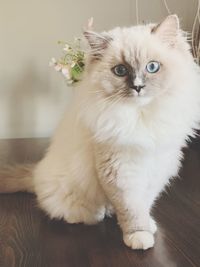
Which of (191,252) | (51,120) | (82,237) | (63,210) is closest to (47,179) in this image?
(63,210)

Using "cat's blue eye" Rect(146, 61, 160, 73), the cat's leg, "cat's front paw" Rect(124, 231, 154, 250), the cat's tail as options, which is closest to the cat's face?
"cat's blue eye" Rect(146, 61, 160, 73)

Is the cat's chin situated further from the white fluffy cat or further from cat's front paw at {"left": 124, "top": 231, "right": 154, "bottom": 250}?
cat's front paw at {"left": 124, "top": 231, "right": 154, "bottom": 250}

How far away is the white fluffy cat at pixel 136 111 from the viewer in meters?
0.94

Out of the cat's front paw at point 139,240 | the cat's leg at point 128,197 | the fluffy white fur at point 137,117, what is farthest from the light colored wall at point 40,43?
the cat's front paw at point 139,240

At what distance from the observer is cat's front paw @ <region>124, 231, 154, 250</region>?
37.8 inches

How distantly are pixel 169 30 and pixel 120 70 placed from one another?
169 millimetres

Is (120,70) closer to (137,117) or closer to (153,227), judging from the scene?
(137,117)

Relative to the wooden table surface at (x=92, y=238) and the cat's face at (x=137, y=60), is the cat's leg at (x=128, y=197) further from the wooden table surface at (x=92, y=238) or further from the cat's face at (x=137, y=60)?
the cat's face at (x=137, y=60)

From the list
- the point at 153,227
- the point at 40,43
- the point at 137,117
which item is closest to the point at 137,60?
the point at 137,117

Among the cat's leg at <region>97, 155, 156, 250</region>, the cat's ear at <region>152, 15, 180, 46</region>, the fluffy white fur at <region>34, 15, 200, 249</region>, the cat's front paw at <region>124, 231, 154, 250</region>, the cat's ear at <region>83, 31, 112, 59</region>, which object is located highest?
the cat's ear at <region>152, 15, 180, 46</region>

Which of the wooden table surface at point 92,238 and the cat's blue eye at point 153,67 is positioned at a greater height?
the cat's blue eye at point 153,67

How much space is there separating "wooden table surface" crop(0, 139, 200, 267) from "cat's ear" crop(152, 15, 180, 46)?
53 centimetres

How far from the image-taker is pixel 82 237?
1.04 meters

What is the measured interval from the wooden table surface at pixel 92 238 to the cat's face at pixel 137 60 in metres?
0.39
